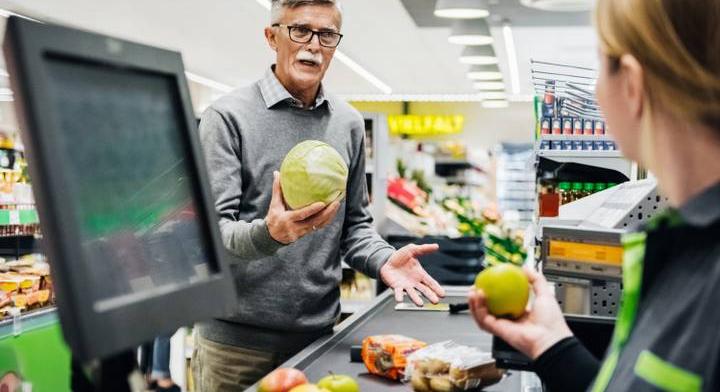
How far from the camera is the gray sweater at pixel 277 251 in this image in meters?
2.75

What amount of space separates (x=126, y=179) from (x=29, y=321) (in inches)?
148

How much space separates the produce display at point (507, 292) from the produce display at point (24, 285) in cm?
351

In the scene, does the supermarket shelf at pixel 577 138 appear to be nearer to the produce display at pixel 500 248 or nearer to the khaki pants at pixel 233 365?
the khaki pants at pixel 233 365

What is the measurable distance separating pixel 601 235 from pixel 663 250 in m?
0.63

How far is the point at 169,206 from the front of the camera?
1.25 meters

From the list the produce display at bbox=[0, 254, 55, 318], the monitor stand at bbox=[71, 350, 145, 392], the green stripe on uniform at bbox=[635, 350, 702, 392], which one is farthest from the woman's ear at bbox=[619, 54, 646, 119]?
the produce display at bbox=[0, 254, 55, 318]

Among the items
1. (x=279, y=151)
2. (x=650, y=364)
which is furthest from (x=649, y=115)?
(x=279, y=151)

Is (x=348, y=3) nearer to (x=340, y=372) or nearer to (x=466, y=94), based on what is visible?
(x=340, y=372)

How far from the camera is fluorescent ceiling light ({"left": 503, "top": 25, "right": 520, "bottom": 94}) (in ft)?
40.9

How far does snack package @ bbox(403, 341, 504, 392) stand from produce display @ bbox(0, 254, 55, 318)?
3.02 meters

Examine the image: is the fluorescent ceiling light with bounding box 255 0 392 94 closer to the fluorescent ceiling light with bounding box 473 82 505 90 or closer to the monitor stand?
the fluorescent ceiling light with bounding box 473 82 505 90

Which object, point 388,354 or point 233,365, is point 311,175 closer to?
point 388,354

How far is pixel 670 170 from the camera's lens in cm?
110

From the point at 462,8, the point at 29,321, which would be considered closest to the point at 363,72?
the point at 462,8
